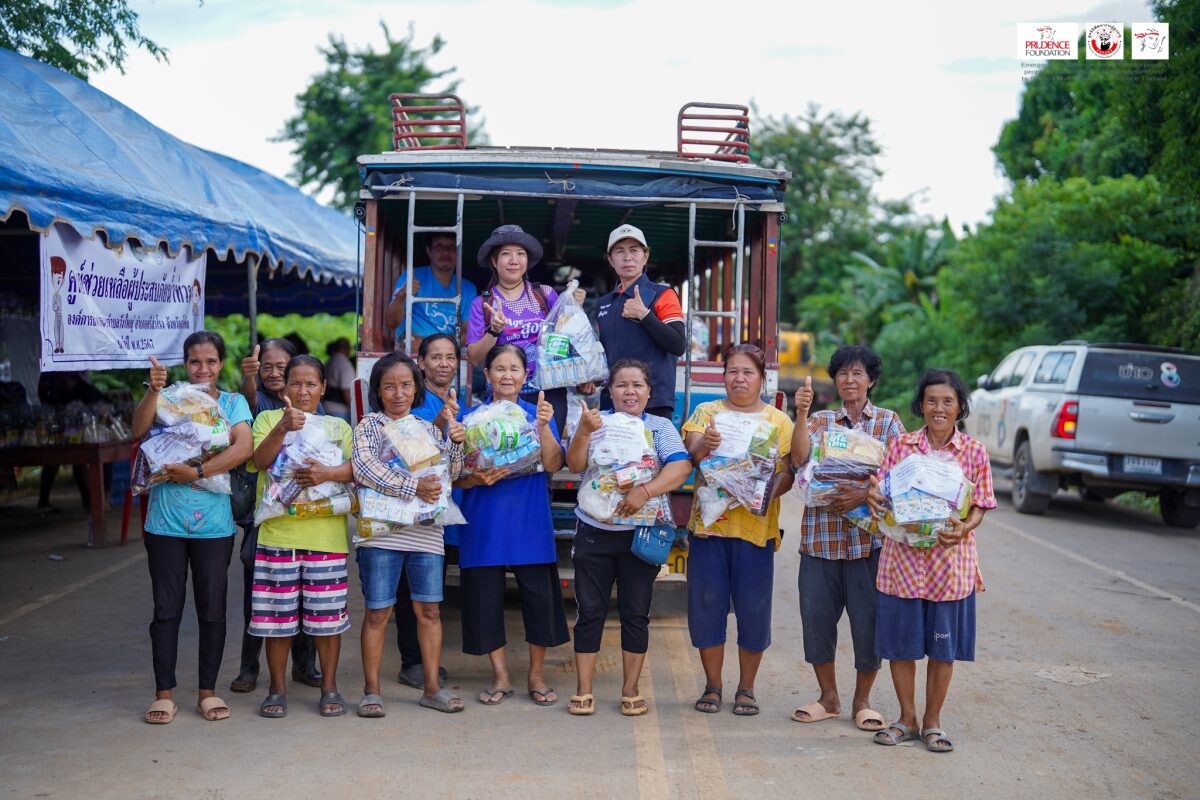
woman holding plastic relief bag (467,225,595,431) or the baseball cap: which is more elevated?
the baseball cap

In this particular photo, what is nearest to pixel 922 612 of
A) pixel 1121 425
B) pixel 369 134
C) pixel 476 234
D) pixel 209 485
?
pixel 209 485

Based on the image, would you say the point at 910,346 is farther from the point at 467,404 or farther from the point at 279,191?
the point at 467,404

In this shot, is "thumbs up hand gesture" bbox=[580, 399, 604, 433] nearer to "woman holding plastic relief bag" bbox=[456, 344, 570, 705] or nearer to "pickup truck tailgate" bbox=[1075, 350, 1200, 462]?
"woman holding plastic relief bag" bbox=[456, 344, 570, 705]

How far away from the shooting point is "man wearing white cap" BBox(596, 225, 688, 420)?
587 centimetres

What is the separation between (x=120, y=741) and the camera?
185 inches

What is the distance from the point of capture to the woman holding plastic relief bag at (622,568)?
5.21 meters

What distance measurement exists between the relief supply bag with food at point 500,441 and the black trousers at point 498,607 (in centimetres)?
50

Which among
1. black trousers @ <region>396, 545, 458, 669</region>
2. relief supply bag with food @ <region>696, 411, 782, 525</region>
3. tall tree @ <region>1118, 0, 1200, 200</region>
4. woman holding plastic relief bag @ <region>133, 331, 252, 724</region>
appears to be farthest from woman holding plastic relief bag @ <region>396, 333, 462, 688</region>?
tall tree @ <region>1118, 0, 1200, 200</region>

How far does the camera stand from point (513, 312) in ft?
19.6

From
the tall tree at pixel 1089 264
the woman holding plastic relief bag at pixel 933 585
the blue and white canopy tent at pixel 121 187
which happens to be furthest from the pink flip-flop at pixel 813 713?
the tall tree at pixel 1089 264

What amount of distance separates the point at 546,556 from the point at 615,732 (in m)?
0.88

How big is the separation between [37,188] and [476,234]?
9.63 feet

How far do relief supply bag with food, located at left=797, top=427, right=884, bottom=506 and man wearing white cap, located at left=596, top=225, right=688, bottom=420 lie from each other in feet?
3.60

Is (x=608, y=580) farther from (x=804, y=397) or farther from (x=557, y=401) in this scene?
(x=804, y=397)
